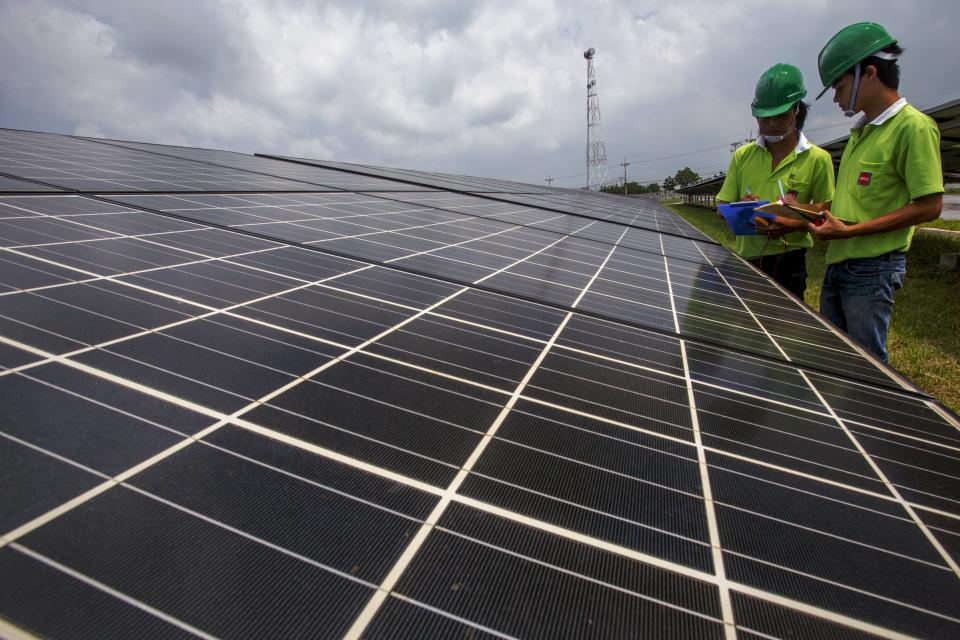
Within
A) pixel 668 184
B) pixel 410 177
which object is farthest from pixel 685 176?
pixel 410 177

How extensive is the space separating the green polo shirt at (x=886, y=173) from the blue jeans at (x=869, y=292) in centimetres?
10

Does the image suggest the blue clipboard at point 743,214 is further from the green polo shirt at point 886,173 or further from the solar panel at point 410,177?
the solar panel at point 410,177

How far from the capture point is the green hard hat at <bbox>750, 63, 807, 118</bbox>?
5.19 metres

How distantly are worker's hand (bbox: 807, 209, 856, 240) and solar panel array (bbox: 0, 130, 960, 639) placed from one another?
0.92 meters

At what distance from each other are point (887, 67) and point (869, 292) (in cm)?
177

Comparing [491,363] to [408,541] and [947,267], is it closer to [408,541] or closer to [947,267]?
[408,541]

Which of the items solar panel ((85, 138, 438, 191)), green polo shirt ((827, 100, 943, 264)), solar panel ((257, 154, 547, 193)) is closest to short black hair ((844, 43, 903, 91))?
green polo shirt ((827, 100, 943, 264))

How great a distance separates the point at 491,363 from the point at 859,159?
3.74m

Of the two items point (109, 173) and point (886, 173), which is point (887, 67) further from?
point (109, 173)

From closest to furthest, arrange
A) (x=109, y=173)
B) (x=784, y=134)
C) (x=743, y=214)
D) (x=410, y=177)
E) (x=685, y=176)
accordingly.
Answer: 1. (x=743, y=214)
2. (x=784, y=134)
3. (x=109, y=173)
4. (x=410, y=177)
5. (x=685, y=176)

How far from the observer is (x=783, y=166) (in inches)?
221

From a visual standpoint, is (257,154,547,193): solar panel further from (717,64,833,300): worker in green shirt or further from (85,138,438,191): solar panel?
(717,64,833,300): worker in green shirt

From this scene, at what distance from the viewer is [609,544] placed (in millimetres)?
1593

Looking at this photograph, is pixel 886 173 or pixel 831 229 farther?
pixel 831 229
